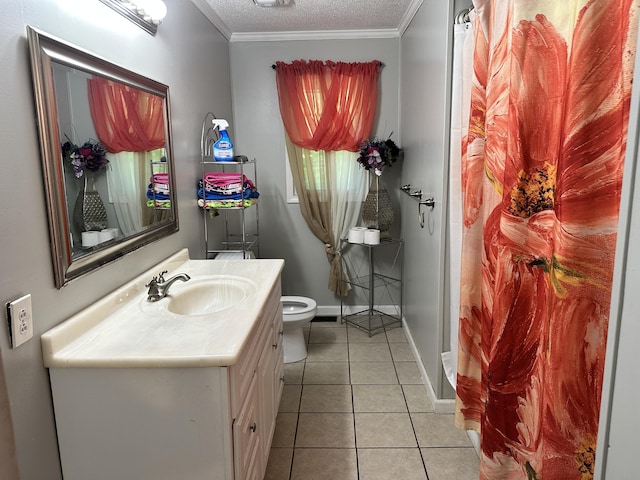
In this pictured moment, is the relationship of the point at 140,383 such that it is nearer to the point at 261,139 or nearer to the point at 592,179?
the point at 592,179

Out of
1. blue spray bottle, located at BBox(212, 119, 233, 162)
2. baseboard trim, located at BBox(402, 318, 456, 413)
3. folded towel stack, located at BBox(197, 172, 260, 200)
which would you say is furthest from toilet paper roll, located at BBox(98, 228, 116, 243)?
baseboard trim, located at BBox(402, 318, 456, 413)

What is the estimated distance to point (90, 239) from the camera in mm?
1452

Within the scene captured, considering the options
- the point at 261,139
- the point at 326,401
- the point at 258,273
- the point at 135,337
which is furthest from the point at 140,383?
the point at 261,139

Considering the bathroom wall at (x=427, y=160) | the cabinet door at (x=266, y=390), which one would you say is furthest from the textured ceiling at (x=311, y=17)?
the cabinet door at (x=266, y=390)

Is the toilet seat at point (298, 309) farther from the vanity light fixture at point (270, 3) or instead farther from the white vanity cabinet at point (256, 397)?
the vanity light fixture at point (270, 3)

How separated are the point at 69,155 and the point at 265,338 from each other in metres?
0.97

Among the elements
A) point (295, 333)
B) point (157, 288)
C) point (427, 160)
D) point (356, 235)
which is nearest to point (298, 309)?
point (295, 333)

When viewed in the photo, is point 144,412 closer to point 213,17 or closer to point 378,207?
point 378,207

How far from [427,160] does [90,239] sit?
1.84 m

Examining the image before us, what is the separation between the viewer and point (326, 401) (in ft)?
8.16

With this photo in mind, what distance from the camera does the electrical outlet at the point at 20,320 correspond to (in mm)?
1083

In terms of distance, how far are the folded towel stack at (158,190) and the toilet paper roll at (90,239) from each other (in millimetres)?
475

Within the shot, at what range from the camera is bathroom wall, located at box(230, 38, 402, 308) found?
3.44m

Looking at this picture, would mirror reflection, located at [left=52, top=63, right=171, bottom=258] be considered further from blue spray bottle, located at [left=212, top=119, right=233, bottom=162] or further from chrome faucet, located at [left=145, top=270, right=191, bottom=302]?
blue spray bottle, located at [left=212, top=119, right=233, bottom=162]
